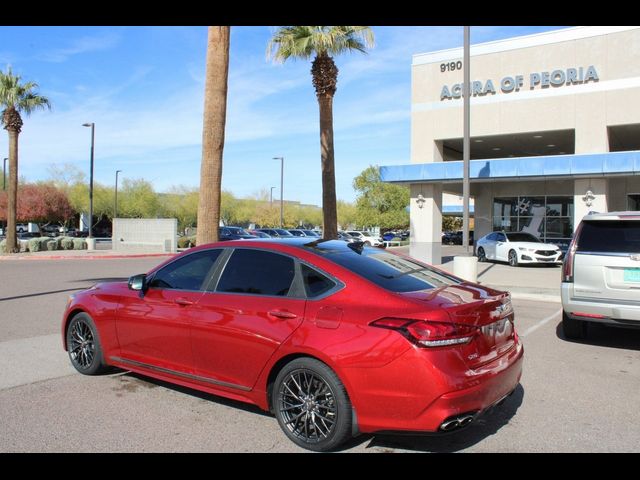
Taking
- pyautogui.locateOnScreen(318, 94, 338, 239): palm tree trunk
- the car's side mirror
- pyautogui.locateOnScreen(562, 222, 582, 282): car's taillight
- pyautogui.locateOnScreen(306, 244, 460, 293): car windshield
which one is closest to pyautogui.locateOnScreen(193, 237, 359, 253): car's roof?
pyautogui.locateOnScreen(306, 244, 460, 293): car windshield

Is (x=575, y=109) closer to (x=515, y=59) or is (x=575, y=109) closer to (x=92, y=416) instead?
(x=515, y=59)

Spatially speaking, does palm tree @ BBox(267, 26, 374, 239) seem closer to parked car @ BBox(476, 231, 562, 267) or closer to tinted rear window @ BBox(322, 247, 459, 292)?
parked car @ BBox(476, 231, 562, 267)

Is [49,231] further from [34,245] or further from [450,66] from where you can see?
[450,66]

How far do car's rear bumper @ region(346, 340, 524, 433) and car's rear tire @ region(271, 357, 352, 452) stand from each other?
137 millimetres

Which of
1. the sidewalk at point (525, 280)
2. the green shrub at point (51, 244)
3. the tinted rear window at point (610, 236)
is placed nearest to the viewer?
the tinted rear window at point (610, 236)

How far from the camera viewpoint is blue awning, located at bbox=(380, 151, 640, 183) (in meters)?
20.1

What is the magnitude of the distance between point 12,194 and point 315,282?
30.3m

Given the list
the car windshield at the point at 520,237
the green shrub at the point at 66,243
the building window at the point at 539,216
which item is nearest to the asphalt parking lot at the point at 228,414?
the car windshield at the point at 520,237

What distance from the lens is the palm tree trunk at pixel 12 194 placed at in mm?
29500

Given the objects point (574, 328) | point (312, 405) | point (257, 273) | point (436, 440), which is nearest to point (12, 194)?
point (257, 273)

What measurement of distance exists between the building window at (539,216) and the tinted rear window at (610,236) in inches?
782

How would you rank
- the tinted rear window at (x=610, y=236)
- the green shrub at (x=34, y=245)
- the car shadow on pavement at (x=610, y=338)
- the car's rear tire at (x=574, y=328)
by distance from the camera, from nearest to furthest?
1. the tinted rear window at (x=610, y=236)
2. the car shadow on pavement at (x=610, y=338)
3. the car's rear tire at (x=574, y=328)
4. the green shrub at (x=34, y=245)

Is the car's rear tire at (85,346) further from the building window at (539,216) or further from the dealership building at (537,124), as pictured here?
the building window at (539,216)

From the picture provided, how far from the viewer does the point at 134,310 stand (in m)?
5.36
